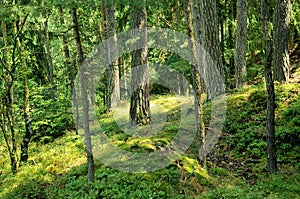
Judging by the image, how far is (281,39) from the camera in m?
8.22

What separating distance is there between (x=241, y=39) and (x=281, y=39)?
110 inches

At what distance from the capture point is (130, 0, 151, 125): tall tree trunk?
8195mm

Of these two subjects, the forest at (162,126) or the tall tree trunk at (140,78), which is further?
the tall tree trunk at (140,78)

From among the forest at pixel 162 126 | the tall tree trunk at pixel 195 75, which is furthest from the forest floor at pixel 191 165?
the tall tree trunk at pixel 195 75

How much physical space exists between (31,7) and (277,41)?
6821mm

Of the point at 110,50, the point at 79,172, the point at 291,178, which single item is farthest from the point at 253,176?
the point at 110,50

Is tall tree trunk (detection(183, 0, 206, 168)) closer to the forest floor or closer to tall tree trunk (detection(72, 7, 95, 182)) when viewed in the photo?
the forest floor

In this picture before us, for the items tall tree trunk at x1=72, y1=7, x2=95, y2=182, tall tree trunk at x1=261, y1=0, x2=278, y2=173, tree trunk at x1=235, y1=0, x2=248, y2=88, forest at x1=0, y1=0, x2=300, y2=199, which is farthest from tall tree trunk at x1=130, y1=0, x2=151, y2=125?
tree trunk at x1=235, y1=0, x2=248, y2=88

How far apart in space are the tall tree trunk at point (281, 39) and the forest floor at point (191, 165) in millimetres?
426

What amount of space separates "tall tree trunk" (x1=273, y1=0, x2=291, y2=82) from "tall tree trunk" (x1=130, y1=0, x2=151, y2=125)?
3.89 m

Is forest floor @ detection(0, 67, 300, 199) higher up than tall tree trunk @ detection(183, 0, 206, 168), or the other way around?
tall tree trunk @ detection(183, 0, 206, 168)

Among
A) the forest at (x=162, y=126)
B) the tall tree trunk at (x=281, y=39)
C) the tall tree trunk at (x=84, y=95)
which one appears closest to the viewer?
the forest at (x=162, y=126)

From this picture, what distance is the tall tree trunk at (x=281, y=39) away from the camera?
7.97 metres

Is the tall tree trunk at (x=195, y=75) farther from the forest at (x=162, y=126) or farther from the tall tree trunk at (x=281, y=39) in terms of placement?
the tall tree trunk at (x=281, y=39)
